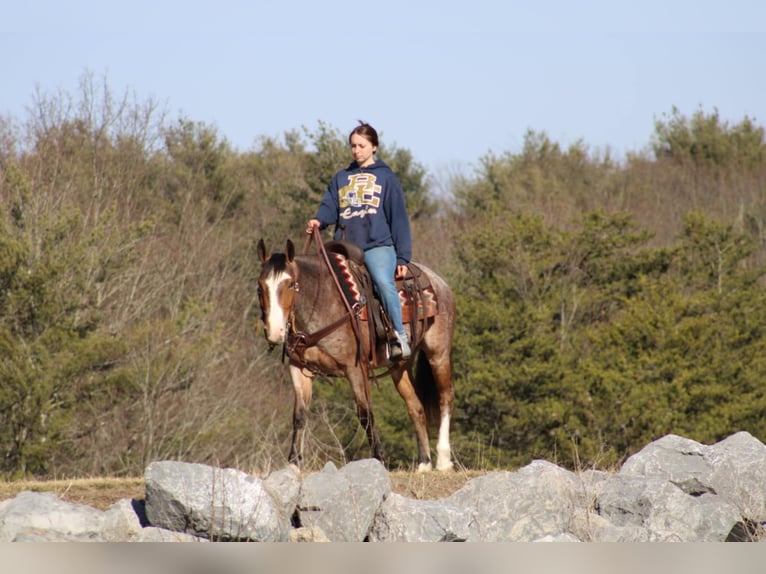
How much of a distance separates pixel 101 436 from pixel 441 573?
22.5 metres

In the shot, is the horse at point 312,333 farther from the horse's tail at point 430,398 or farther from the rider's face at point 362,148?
the rider's face at point 362,148

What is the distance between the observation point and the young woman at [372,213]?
9523 millimetres

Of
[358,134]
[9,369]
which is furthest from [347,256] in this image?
[9,369]

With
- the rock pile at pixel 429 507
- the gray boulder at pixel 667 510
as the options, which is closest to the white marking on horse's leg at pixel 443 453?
the rock pile at pixel 429 507

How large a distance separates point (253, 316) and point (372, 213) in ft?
90.0

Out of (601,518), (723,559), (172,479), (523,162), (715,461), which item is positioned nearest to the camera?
(723,559)

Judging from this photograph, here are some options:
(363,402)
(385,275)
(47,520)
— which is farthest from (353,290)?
(47,520)

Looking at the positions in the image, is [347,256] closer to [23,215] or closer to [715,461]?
[715,461]

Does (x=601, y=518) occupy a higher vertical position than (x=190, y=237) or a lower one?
lower

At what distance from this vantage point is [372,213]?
31.2 ft

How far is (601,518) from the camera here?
8.12 m

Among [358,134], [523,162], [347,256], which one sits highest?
[523,162]

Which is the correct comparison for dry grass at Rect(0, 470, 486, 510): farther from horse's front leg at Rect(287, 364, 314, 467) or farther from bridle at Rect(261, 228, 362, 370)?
bridle at Rect(261, 228, 362, 370)

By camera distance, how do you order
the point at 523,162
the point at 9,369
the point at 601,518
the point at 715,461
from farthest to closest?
the point at 523,162 → the point at 9,369 → the point at 715,461 → the point at 601,518
